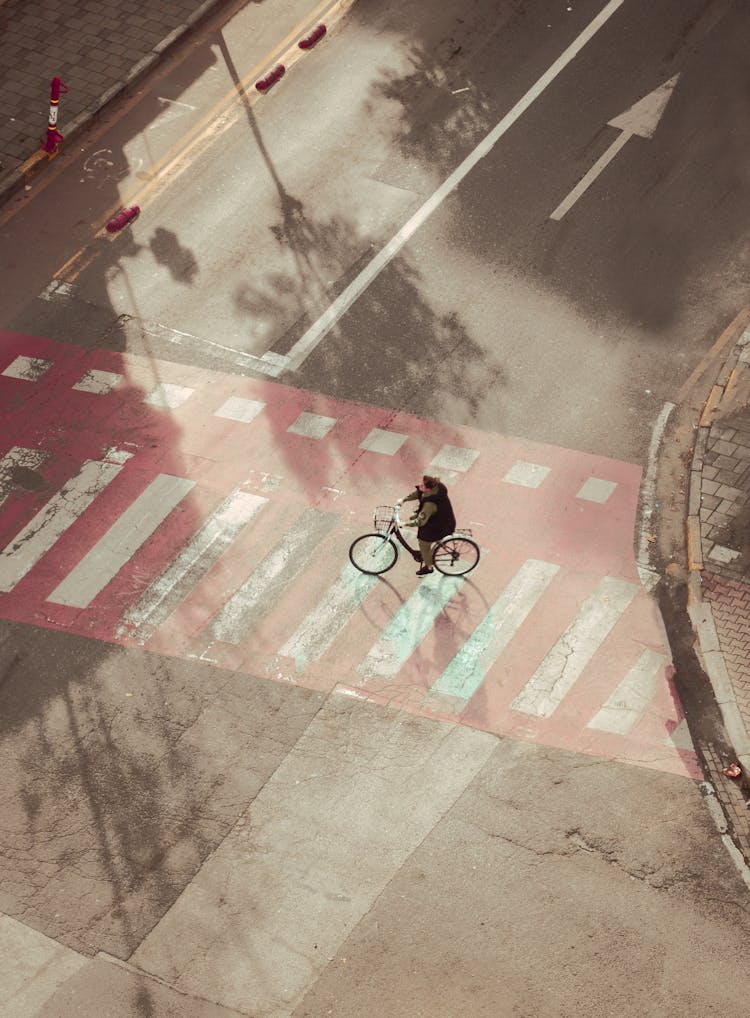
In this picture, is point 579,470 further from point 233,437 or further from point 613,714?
point 233,437

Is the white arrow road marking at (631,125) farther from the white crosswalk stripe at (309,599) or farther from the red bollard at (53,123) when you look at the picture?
the red bollard at (53,123)

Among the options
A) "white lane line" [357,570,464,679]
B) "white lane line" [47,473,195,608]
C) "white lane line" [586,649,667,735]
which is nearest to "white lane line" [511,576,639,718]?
"white lane line" [586,649,667,735]

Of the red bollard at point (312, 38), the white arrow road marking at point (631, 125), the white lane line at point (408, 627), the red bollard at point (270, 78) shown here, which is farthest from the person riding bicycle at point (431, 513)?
the red bollard at point (312, 38)

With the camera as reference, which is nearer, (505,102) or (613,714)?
(613,714)

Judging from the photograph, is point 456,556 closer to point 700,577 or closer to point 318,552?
point 318,552

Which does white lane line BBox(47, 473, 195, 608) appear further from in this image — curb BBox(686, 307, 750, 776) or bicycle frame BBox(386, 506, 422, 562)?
curb BBox(686, 307, 750, 776)

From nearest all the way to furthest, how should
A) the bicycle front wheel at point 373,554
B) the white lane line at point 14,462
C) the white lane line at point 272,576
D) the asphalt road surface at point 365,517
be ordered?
the asphalt road surface at point 365,517 → the white lane line at point 272,576 → the bicycle front wheel at point 373,554 → the white lane line at point 14,462

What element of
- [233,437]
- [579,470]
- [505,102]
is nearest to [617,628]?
[579,470]
